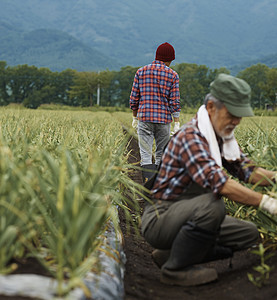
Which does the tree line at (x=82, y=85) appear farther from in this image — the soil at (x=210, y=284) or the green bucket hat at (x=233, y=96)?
the green bucket hat at (x=233, y=96)

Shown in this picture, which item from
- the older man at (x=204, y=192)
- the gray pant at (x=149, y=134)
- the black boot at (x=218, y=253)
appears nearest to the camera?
the older man at (x=204, y=192)

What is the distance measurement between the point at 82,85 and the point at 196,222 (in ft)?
216

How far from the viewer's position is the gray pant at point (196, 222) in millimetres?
2143

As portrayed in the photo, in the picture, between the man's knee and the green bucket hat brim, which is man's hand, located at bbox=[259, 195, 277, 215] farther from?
the green bucket hat brim

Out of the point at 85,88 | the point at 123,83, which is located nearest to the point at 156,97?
the point at 85,88

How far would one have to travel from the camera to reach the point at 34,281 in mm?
1467

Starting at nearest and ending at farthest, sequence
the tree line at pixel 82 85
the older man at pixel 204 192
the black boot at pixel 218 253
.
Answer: the older man at pixel 204 192
the black boot at pixel 218 253
the tree line at pixel 82 85

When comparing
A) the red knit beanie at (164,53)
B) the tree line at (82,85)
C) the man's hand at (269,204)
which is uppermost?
the red knit beanie at (164,53)

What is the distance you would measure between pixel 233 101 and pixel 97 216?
1.00 m

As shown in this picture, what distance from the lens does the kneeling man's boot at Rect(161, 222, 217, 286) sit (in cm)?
213

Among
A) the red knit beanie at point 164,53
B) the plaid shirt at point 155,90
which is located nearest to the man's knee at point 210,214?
the plaid shirt at point 155,90

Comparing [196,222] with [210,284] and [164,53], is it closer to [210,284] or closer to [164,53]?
[210,284]

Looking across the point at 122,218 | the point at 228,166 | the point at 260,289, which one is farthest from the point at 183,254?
the point at 122,218

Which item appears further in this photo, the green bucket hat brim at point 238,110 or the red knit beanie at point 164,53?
the red knit beanie at point 164,53
